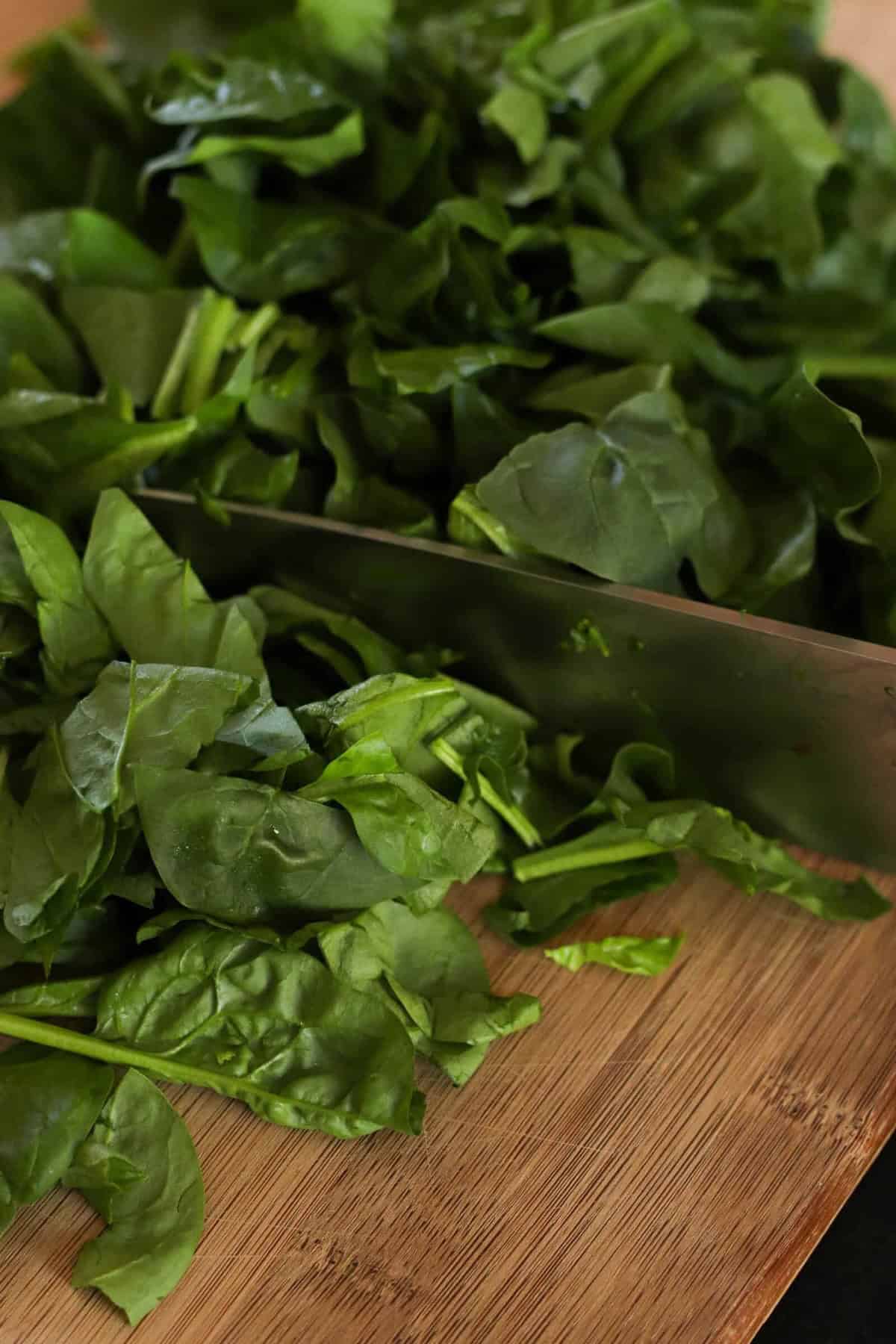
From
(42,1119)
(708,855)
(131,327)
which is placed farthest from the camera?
(131,327)

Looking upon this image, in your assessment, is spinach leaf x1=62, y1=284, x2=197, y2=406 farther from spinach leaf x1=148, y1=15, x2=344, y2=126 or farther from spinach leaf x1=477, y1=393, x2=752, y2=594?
spinach leaf x1=477, y1=393, x2=752, y2=594

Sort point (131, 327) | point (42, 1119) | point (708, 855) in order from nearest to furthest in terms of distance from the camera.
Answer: point (42, 1119) < point (708, 855) < point (131, 327)

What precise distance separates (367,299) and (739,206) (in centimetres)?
32

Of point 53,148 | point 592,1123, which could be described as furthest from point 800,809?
point 53,148

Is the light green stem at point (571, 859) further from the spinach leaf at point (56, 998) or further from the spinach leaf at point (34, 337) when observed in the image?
the spinach leaf at point (34, 337)

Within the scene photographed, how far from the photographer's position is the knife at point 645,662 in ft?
2.51

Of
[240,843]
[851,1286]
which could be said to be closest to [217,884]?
[240,843]

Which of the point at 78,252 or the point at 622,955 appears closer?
the point at 622,955

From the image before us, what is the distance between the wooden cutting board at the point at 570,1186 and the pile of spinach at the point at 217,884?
0.07 ft

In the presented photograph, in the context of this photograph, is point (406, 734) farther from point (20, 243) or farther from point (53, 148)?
point (53, 148)

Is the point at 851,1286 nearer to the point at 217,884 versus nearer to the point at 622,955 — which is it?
the point at 622,955

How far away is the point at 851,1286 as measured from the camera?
0.72m

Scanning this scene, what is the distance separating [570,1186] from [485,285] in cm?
60

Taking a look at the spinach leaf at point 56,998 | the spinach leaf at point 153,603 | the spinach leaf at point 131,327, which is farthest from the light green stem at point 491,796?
the spinach leaf at point 131,327
